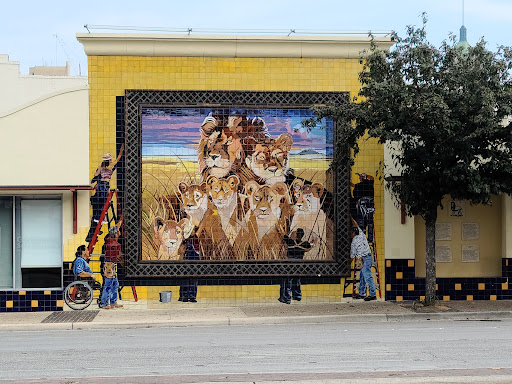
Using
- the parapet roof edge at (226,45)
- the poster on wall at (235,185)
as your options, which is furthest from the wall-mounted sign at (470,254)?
the parapet roof edge at (226,45)

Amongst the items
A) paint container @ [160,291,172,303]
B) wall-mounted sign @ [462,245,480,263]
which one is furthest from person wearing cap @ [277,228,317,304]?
wall-mounted sign @ [462,245,480,263]

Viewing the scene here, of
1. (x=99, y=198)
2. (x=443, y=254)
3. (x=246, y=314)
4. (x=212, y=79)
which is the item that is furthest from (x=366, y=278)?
(x=99, y=198)

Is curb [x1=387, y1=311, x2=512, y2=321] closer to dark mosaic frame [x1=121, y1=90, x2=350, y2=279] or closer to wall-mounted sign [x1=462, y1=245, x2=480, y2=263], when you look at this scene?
dark mosaic frame [x1=121, y1=90, x2=350, y2=279]

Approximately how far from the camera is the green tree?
16.5 metres

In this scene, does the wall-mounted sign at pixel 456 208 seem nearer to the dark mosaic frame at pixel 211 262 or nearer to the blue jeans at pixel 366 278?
the blue jeans at pixel 366 278

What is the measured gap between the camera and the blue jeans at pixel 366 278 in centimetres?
1938

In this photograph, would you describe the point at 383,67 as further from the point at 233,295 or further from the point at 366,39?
the point at 233,295

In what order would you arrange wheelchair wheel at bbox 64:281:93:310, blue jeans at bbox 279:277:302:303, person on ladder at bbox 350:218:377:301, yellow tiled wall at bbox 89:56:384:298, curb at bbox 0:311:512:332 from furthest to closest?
1. person on ladder at bbox 350:218:377:301
2. blue jeans at bbox 279:277:302:303
3. yellow tiled wall at bbox 89:56:384:298
4. wheelchair wheel at bbox 64:281:93:310
5. curb at bbox 0:311:512:332

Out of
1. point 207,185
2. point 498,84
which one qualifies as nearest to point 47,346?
point 207,185

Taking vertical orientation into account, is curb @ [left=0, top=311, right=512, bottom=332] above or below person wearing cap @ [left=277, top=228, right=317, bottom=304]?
below

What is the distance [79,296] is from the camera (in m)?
18.6

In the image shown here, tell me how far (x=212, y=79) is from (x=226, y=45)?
2.92 feet

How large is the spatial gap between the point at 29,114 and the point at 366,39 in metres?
8.38

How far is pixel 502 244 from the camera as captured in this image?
2020 centimetres
